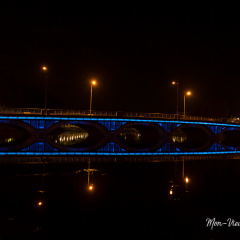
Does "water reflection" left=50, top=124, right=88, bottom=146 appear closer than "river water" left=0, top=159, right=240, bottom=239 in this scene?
No

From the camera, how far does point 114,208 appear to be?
31.9 feet

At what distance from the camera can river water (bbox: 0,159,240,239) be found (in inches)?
304

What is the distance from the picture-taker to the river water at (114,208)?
7.72 metres

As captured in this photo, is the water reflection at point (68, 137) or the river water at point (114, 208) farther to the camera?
the water reflection at point (68, 137)

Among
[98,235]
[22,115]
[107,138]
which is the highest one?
[22,115]

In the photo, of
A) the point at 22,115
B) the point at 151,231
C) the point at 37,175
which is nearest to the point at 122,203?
the point at 151,231

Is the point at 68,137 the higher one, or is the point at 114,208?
the point at 68,137

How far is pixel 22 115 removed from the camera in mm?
43094

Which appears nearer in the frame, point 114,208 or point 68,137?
point 114,208

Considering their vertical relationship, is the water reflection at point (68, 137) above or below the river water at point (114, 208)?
above

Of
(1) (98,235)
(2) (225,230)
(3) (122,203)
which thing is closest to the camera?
(1) (98,235)

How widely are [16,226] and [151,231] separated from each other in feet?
13.9

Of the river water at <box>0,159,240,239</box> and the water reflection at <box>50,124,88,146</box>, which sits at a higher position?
the water reflection at <box>50,124,88,146</box>

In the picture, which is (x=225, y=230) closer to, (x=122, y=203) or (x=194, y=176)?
(x=122, y=203)
